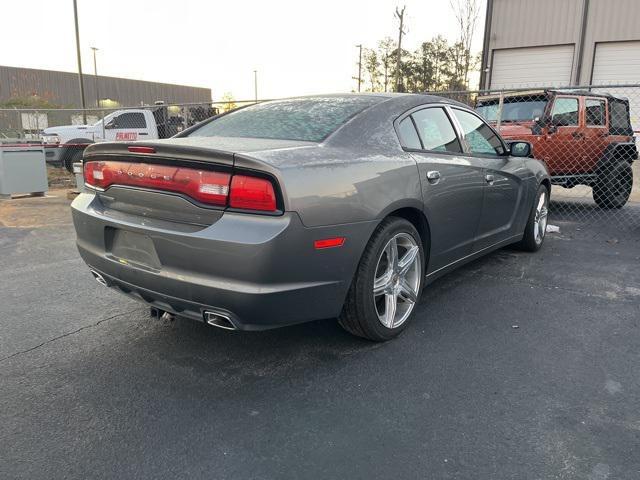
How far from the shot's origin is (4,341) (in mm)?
3342

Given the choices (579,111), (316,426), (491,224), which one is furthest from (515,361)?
(579,111)

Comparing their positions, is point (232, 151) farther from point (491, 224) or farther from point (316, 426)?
point (491, 224)

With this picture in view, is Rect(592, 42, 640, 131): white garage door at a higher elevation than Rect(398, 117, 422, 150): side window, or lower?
higher

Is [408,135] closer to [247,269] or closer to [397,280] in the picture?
[397,280]

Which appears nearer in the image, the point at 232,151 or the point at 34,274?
the point at 232,151

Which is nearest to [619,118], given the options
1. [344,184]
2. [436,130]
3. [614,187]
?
[614,187]

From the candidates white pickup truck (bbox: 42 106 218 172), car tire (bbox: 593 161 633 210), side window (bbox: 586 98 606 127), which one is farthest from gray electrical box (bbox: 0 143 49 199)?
car tire (bbox: 593 161 633 210)

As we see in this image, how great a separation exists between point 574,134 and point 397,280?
6300mm

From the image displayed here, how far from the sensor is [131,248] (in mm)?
2816

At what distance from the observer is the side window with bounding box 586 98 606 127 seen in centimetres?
847

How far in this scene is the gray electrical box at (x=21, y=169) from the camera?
9656 mm

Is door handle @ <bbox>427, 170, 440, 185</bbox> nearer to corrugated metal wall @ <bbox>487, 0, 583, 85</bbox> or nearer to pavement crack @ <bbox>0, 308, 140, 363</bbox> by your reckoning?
pavement crack @ <bbox>0, 308, 140, 363</bbox>

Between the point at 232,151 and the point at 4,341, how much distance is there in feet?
6.90

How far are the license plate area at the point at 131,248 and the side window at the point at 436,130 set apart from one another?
195 centimetres
